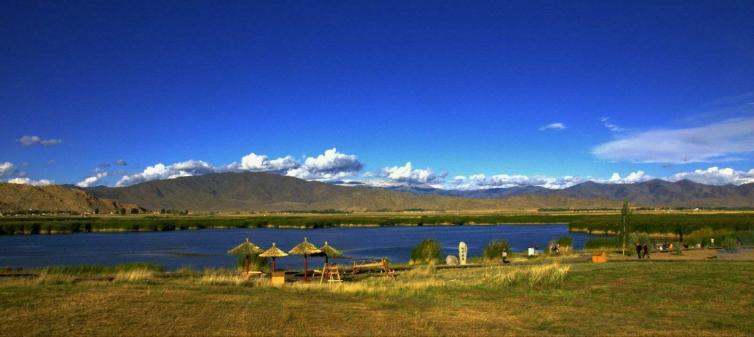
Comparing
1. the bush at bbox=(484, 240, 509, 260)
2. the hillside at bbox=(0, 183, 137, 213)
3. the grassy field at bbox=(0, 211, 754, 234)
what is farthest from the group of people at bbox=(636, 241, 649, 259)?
the hillside at bbox=(0, 183, 137, 213)

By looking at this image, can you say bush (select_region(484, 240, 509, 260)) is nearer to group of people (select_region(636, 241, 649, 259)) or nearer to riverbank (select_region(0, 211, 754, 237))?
group of people (select_region(636, 241, 649, 259))

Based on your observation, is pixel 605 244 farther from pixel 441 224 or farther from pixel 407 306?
pixel 441 224

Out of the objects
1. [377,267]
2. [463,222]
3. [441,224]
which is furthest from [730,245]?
[463,222]

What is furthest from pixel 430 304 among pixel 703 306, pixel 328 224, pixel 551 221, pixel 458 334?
pixel 551 221

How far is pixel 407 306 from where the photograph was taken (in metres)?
17.8

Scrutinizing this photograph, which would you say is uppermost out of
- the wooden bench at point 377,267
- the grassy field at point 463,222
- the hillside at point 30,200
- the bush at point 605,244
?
the hillside at point 30,200

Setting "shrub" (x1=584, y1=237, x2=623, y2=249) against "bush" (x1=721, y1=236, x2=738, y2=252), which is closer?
"bush" (x1=721, y1=236, x2=738, y2=252)

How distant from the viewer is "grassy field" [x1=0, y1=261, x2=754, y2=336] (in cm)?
1387

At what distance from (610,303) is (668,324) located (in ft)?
10.9

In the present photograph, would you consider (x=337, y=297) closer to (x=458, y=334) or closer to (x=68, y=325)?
(x=458, y=334)

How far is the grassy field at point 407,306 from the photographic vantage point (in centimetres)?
1387

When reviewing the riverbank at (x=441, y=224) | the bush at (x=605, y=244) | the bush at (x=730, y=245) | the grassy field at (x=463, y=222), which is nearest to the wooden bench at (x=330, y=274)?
the bush at (x=605, y=244)

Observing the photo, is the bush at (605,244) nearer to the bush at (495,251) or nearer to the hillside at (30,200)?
the bush at (495,251)

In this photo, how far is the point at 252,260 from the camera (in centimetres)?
3231
